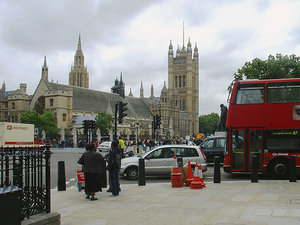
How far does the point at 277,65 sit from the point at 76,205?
34.3 m

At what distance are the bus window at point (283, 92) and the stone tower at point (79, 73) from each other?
3845 inches

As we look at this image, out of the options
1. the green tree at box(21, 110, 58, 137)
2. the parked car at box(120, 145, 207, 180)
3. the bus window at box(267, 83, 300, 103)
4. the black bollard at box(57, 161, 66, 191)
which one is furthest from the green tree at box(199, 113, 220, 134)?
the black bollard at box(57, 161, 66, 191)

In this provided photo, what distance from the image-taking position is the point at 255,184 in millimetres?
12688

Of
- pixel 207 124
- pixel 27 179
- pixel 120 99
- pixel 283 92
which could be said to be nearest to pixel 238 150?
pixel 283 92

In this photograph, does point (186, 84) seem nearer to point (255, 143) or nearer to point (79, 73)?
point (79, 73)

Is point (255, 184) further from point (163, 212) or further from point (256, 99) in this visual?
point (163, 212)

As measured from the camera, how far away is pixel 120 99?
99.6 m

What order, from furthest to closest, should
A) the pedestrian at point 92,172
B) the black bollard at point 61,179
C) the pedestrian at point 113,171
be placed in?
the black bollard at point 61,179 < the pedestrian at point 113,171 < the pedestrian at point 92,172

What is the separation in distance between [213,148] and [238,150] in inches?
240

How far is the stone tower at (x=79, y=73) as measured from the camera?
357 ft

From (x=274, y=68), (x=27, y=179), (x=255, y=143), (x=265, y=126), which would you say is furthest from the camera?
(x=274, y=68)

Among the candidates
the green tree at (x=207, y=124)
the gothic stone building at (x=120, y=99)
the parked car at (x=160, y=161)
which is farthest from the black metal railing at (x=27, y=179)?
the green tree at (x=207, y=124)

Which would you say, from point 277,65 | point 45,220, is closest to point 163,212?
point 45,220

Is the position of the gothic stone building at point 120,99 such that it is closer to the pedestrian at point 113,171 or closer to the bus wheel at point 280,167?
the bus wheel at point 280,167
